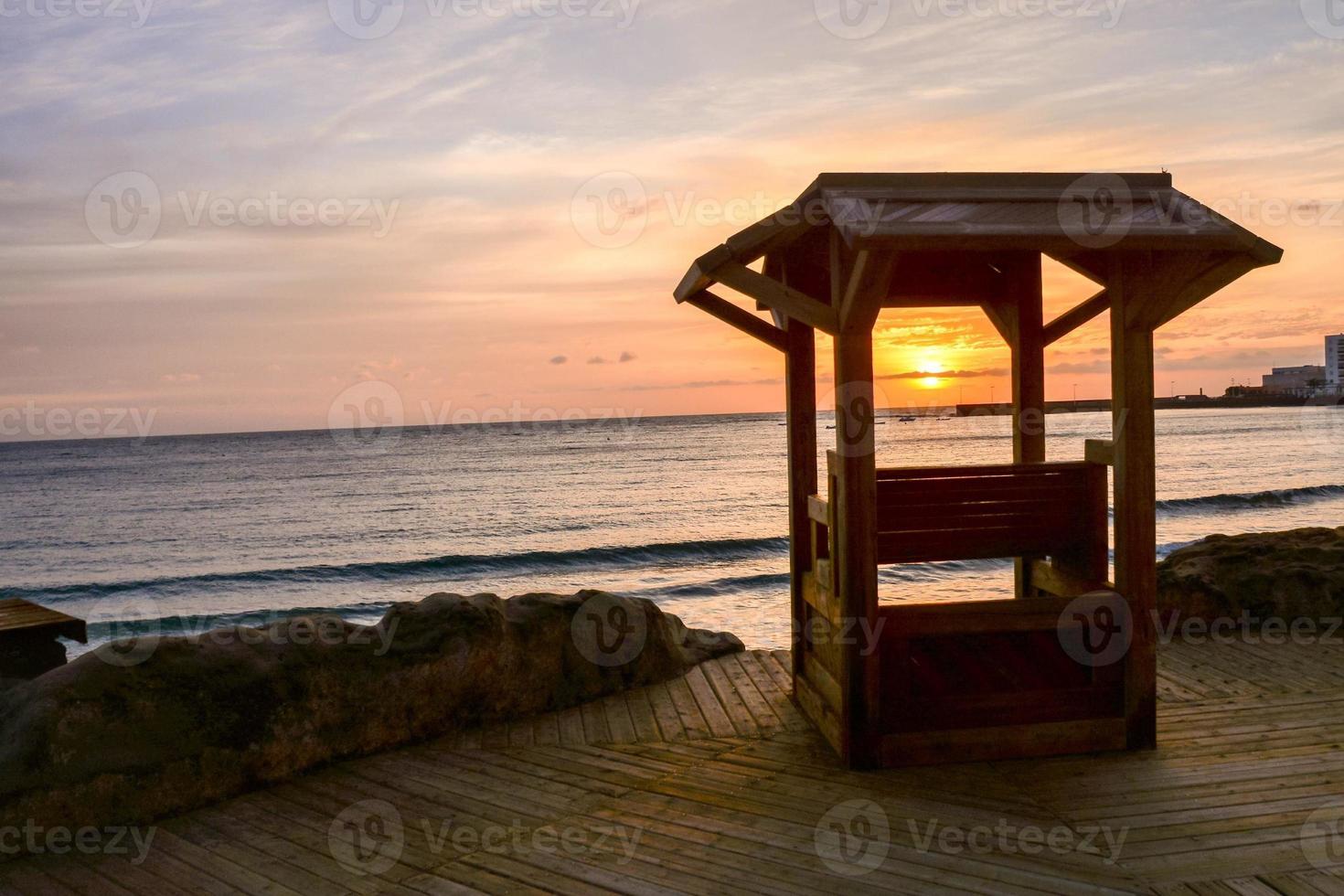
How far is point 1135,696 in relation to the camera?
5227 millimetres

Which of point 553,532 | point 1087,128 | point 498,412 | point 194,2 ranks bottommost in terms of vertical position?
point 553,532

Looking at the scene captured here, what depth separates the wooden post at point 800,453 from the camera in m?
6.16

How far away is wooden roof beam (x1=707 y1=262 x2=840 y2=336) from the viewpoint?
5.07 metres

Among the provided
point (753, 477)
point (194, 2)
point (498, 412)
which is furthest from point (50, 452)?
point (194, 2)

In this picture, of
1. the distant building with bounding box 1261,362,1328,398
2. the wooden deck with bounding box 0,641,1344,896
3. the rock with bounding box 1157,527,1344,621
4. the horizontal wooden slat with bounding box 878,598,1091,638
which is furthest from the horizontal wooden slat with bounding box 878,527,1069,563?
the distant building with bounding box 1261,362,1328,398

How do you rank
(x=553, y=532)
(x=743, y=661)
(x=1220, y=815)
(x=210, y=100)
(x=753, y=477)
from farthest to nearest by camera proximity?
1. (x=753, y=477)
2. (x=553, y=532)
3. (x=210, y=100)
4. (x=743, y=661)
5. (x=1220, y=815)

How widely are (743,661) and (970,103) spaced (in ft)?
20.6

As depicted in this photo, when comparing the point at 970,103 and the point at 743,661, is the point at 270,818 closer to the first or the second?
the point at 743,661

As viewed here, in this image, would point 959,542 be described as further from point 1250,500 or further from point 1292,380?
point 1292,380

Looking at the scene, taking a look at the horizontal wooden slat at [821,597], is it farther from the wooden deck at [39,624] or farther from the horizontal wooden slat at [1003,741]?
the wooden deck at [39,624]

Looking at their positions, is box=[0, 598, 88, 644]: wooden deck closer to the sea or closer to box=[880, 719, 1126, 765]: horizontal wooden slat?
box=[880, 719, 1126, 765]: horizontal wooden slat

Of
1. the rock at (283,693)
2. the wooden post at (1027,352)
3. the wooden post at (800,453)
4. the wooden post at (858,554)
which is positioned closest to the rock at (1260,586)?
the wooden post at (1027,352)

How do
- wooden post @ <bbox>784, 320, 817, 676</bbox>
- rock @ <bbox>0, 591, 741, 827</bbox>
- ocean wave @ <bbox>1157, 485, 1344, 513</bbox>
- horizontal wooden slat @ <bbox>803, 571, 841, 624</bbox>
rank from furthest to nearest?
ocean wave @ <bbox>1157, 485, 1344, 513</bbox>, wooden post @ <bbox>784, 320, 817, 676</bbox>, horizontal wooden slat @ <bbox>803, 571, 841, 624</bbox>, rock @ <bbox>0, 591, 741, 827</bbox>

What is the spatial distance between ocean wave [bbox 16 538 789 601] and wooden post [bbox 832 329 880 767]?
16075 millimetres
